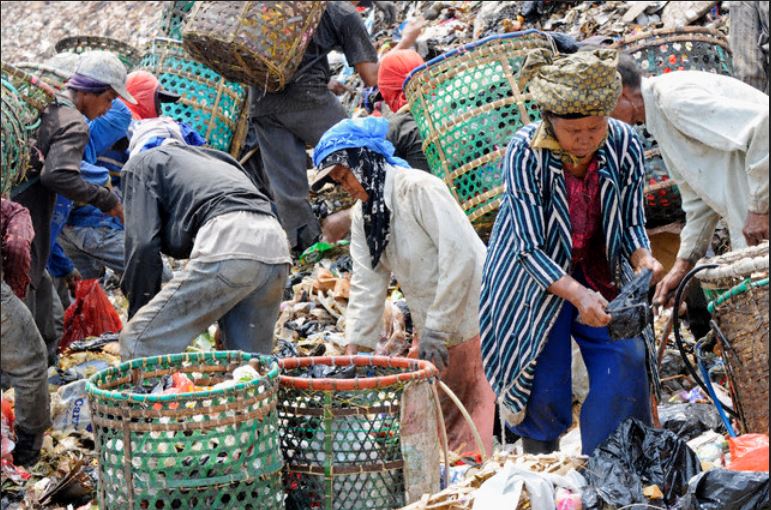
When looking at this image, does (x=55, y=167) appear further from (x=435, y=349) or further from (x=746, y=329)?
(x=746, y=329)

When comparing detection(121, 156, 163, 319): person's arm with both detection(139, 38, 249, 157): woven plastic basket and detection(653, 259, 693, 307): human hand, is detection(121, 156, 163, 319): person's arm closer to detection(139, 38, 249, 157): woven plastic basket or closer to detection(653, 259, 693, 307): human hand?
detection(653, 259, 693, 307): human hand

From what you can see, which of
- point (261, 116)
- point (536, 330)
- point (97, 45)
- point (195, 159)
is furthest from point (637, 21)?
point (536, 330)

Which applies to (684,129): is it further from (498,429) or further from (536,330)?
(498,429)

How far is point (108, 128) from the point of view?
25.4ft

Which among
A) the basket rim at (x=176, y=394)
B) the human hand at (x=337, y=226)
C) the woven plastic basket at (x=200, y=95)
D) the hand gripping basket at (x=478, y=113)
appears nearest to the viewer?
the basket rim at (x=176, y=394)

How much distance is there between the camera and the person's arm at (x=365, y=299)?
17.0 feet

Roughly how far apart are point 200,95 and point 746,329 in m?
5.49

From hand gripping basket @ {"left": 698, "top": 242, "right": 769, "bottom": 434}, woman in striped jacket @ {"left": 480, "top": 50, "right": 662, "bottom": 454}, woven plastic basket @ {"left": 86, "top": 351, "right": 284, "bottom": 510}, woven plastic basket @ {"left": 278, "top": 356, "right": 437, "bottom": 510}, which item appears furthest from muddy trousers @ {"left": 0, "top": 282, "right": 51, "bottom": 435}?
hand gripping basket @ {"left": 698, "top": 242, "right": 769, "bottom": 434}

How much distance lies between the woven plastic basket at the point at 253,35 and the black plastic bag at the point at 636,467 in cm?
412

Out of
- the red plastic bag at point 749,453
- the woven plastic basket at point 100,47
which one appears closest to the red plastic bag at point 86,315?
the woven plastic basket at point 100,47

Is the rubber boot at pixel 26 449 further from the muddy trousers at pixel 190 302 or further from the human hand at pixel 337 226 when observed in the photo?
the human hand at pixel 337 226

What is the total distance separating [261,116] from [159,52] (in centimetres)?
117

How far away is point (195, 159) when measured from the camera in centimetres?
534

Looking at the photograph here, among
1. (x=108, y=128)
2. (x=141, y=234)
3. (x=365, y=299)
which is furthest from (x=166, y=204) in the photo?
(x=108, y=128)
